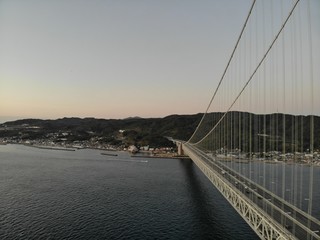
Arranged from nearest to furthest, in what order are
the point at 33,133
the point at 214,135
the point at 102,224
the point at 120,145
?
the point at 102,224 → the point at 214,135 → the point at 120,145 → the point at 33,133

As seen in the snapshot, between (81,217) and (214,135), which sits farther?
(214,135)

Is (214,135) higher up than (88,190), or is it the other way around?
(214,135)

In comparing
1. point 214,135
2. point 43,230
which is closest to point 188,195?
point 43,230

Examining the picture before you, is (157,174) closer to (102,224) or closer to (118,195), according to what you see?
(118,195)

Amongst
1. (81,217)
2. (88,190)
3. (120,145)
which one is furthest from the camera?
(120,145)

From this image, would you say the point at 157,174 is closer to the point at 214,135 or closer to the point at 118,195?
the point at 214,135
